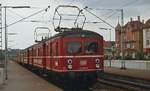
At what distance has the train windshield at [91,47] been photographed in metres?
22.3

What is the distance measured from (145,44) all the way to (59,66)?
3381 inches

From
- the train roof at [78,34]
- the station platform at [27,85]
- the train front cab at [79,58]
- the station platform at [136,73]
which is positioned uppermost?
the train roof at [78,34]

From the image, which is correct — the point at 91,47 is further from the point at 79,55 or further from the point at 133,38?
the point at 133,38

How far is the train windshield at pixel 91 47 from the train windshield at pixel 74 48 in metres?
0.42

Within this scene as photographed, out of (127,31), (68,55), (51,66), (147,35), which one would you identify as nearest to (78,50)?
(68,55)

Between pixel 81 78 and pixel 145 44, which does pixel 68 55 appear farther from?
pixel 145 44

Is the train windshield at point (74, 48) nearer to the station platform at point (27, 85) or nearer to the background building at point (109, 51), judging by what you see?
the station platform at point (27, 85)

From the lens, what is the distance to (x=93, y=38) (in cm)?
2256

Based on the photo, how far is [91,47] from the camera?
882 inches

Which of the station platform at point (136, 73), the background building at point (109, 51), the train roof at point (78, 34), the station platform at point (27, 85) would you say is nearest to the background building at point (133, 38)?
the background building at point (109, 51)

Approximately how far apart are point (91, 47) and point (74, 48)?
897mm

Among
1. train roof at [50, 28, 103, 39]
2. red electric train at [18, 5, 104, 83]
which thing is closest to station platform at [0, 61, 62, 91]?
red electric train at [18, 5, 104, 83]

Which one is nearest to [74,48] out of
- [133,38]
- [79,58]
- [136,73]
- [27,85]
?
[79,58]

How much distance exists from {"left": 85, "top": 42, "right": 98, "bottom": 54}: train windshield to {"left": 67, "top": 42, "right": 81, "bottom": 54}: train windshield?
1.39 ft
